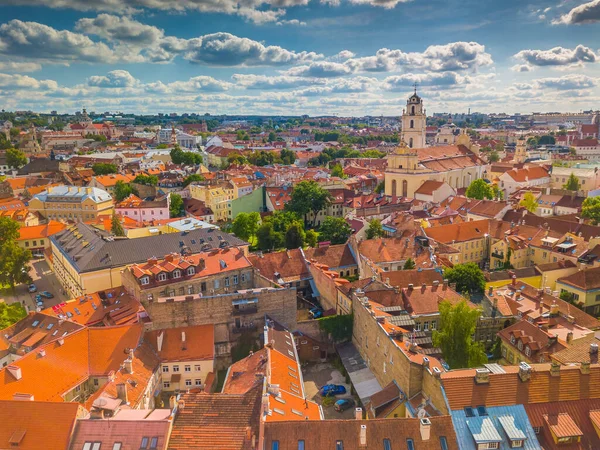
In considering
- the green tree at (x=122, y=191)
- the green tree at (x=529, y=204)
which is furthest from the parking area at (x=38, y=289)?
the green tree at (x=529, y=204)

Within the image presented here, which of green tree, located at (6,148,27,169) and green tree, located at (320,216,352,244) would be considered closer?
green tree, located at (320,216,352,244)

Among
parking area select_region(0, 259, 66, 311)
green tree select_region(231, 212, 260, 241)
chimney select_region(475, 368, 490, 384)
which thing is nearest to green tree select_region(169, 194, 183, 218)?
green tree select_region(231, 212, 260, 241)

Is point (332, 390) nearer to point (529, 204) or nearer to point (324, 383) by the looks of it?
point (324, 383)

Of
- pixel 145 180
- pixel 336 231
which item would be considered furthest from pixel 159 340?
pixel 145 180

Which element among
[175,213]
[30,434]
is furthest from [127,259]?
[175,213]

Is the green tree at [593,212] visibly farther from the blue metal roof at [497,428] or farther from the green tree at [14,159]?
the green tree at [14,159]

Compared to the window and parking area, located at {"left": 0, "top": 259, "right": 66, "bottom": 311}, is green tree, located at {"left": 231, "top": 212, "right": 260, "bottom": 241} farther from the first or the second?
the window

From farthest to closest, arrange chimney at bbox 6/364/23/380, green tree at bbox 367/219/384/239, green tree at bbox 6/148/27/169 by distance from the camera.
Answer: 1. green tree at bbox 6/148/27/169
2. green tree at bbox 367/219/384/239
3. chimney at bbox 6/364/23/380
